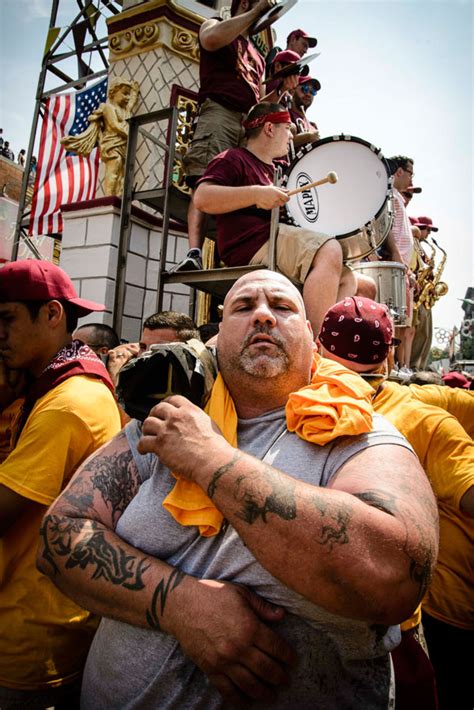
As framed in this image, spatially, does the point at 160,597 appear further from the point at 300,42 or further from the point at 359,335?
the point at 300,42

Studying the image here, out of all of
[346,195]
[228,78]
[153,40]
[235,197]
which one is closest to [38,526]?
[235,197]

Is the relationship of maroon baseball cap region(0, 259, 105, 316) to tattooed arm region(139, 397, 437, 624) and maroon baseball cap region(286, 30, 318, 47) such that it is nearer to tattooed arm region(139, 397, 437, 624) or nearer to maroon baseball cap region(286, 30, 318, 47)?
tattooed arm region(139, 397, 437, 624)

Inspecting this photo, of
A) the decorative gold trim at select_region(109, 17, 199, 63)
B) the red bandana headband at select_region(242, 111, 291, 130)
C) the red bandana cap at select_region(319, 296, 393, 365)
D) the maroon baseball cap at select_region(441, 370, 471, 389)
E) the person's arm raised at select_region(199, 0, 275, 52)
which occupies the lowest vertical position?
the maroon baseball cap at select_region(441, 370, 471, 389)

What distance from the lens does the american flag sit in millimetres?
7758

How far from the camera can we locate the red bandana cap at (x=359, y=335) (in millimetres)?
2262

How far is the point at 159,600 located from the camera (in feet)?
4.13

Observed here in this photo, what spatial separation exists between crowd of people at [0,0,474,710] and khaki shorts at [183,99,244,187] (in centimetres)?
304

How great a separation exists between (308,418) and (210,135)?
14.6 ft

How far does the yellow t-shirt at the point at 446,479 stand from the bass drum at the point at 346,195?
1846mm

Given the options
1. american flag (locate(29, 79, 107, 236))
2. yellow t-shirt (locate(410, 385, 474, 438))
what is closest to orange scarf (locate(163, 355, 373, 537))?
yellow t-shirt (locate(410, 385, 474, 438))

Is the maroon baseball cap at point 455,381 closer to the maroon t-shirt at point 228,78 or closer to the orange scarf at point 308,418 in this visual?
the maroon t-shirt at point 228,78

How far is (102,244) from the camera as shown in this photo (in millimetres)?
6254

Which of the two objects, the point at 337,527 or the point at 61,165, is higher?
the point at 61,165

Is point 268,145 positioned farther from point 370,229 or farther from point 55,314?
point 55,314
